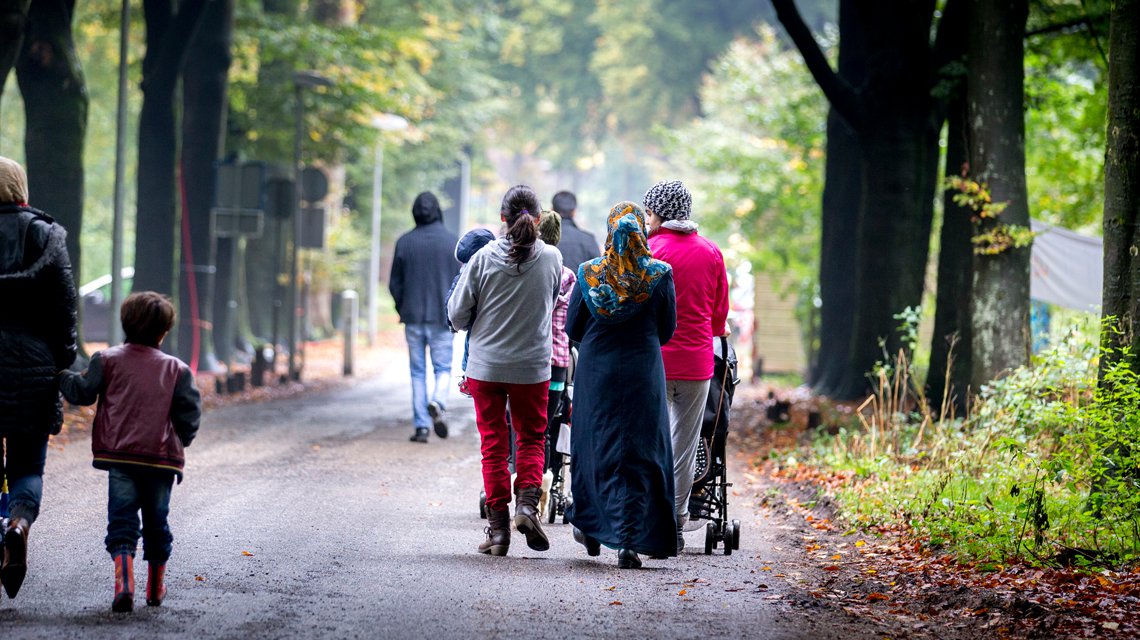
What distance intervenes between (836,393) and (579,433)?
38.4 feet

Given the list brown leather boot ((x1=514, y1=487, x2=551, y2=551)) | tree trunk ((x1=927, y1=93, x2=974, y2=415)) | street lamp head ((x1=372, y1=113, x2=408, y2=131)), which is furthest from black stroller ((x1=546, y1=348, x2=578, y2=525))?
street lamp head ((x1=372, y1=113, x2=408, y2=131))

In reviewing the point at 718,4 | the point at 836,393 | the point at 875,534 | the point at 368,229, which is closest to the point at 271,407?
the point at 836,393

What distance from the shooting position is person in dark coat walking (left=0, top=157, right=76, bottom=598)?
20.8 feet

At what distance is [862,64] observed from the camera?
2034 centimetres

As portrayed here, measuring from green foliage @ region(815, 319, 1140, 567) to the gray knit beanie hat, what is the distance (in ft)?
7.44

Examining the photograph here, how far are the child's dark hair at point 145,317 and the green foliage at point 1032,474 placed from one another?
4.42m

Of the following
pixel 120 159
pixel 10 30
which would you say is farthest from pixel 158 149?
pixel 10 30

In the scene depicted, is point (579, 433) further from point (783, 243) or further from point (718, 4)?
point (718, 4)

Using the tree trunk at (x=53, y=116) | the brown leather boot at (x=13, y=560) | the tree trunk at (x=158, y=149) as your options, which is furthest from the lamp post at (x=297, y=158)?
the brown leather boot at (x=13, y=560)

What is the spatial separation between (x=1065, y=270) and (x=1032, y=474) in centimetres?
1087

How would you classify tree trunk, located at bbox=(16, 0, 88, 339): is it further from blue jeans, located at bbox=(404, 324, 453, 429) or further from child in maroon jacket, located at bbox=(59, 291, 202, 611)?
child in maroon jacket, located at bbox=(59, 291, 202, 611)

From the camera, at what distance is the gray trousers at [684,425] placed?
791 cm

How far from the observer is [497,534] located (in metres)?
7.97

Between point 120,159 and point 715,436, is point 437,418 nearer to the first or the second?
point 715,436
